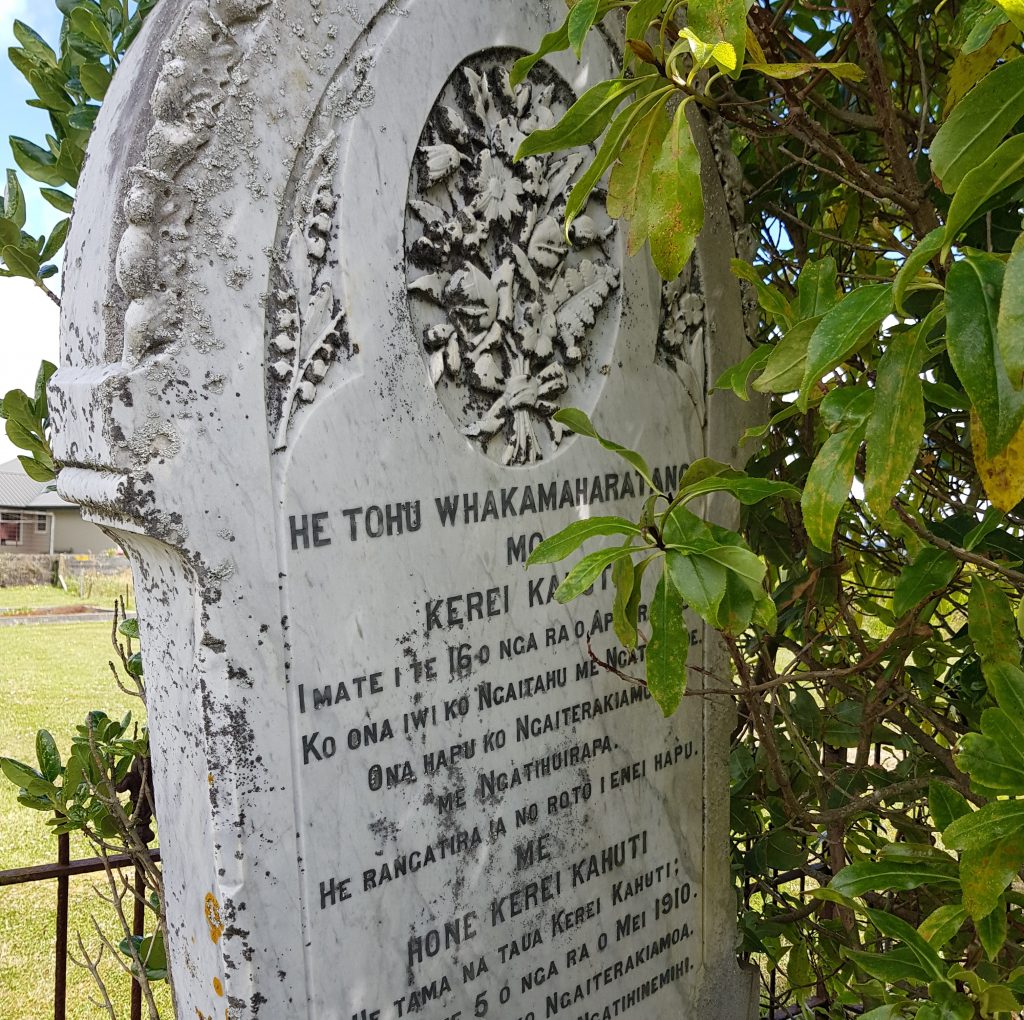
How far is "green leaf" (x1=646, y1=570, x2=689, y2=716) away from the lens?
1.27 m

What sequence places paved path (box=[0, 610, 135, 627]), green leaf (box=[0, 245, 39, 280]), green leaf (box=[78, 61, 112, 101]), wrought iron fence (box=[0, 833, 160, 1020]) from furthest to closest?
paved path (box=[0, 610, 135, 627]) < wrought iron fence (box=[0, 833, 160, 1020]) < green leaf (box=[0, 245, 39, 280]) < green leaf (box=[78, 61, 112, 101])

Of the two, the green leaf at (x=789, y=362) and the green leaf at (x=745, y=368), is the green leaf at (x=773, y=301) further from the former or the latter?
the green leaf at (x=789, y=362)

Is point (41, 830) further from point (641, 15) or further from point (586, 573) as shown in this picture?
point (641, 15)

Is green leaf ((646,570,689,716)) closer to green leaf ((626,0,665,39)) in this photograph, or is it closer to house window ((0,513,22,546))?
green leaf ((626,0,665,39))

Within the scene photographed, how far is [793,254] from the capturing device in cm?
246

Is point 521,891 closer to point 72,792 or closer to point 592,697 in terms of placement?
point 592,697

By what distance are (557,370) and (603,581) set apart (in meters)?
0.42

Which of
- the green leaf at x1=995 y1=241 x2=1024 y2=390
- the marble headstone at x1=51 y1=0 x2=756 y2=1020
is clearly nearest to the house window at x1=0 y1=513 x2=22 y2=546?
the marble headstone at x1=51 y1=0 x2=756 y2=1020

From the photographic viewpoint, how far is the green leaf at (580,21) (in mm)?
1079

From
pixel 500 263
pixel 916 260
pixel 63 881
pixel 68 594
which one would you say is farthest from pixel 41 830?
pixel 68 594

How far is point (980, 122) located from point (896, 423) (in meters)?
0.29

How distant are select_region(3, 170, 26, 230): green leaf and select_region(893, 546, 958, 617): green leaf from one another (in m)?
1.73

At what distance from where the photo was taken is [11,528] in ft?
61.6

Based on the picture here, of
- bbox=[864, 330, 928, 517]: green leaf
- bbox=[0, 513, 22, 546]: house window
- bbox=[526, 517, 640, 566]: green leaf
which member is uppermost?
bbox=[864, 330, 928, 517]: green leaf
